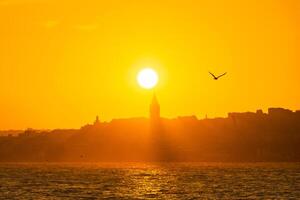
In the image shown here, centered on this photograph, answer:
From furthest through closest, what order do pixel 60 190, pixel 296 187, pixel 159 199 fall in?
pixel 296 187, pixel 60 190, pixel 159 199

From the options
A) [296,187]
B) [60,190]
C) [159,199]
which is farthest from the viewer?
[296,187]

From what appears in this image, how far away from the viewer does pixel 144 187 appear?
12825 centimetres

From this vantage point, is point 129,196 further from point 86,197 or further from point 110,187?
point 110,187

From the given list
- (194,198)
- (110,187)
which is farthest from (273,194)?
(110,187)

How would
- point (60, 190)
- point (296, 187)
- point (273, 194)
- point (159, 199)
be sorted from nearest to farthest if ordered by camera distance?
point (159, 199), point (273, 194), point (60, 190), point (296, 187)

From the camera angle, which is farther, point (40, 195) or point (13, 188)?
point (13, 188)

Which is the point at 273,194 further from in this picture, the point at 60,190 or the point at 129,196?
the point at 60,190

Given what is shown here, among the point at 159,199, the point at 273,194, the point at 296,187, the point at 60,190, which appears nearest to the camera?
the point at 159,199

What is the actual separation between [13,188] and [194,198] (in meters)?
32.0

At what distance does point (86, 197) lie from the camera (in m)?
103

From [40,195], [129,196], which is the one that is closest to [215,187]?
[129,196]

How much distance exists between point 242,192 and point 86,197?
77.2 ft

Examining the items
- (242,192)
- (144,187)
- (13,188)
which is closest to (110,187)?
(144,187)

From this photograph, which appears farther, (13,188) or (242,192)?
(13,188)
